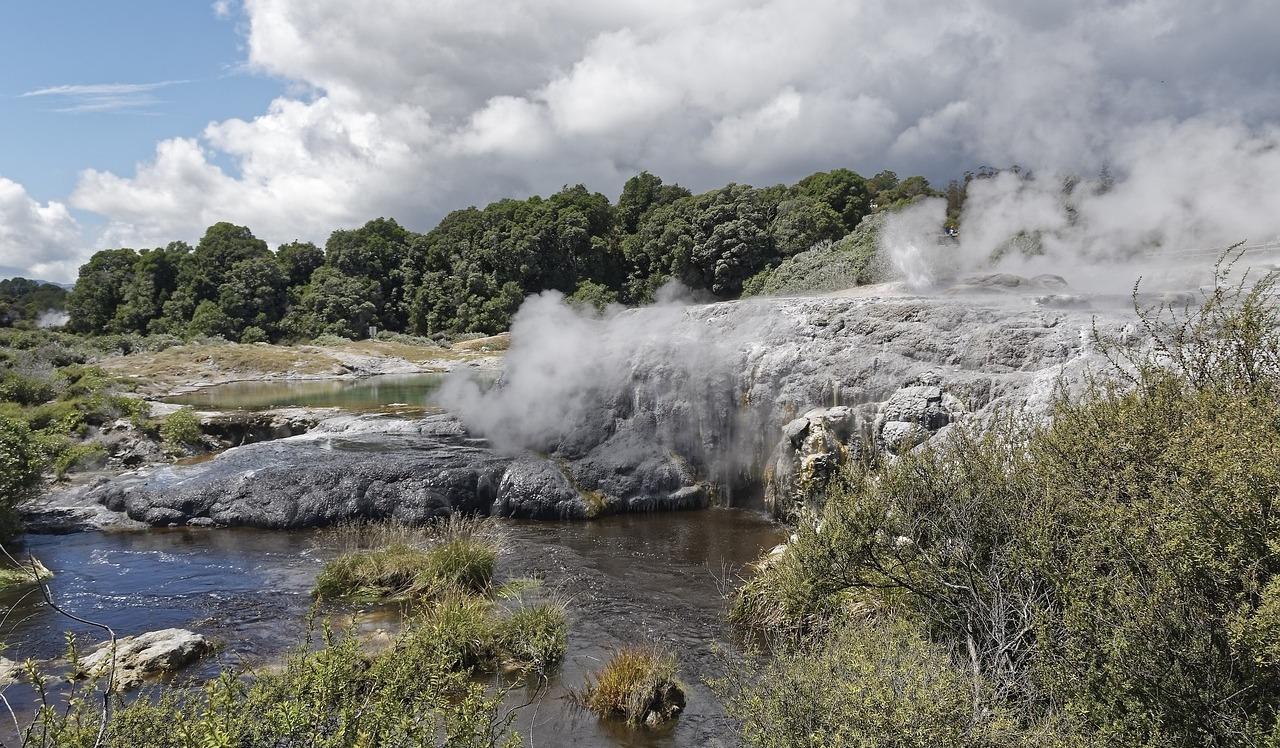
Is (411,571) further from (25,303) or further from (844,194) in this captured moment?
(25,303)

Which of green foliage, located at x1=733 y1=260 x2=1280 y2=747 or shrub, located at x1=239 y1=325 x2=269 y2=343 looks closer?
green foliage, located at x1=733 y1=260 x2=1280 y2=747

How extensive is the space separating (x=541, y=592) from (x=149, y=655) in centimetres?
450

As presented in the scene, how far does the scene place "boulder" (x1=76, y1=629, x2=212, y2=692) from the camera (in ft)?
25.9

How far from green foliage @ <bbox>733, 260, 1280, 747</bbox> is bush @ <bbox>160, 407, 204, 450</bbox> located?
58.9ft

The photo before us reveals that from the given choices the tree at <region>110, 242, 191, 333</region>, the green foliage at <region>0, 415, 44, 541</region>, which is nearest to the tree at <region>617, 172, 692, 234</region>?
the tree at <region>110, 242, 191, 333</region>

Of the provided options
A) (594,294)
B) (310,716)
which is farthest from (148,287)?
(310,716)

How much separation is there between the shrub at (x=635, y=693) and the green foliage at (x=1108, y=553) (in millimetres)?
1730

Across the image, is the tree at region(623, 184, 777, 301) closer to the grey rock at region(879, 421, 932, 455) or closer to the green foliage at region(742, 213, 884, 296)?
the green foliage at region(742, 213, 884, 296)

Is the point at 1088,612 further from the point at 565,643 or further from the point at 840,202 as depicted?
the point at 840,202

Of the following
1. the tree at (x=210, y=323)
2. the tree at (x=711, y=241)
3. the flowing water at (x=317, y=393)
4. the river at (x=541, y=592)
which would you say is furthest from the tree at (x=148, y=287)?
the river at (x=541, y=592)

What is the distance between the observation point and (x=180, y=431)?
20141 millimetres

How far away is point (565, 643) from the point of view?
28.6 feet

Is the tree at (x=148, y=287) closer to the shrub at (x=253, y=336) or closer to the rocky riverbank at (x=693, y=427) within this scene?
the shrub at (x=253, y=336)

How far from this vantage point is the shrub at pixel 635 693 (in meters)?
7.38
